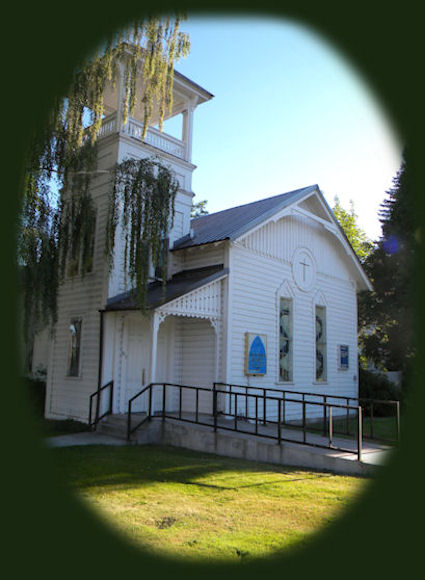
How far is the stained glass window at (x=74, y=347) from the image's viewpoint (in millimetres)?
13552

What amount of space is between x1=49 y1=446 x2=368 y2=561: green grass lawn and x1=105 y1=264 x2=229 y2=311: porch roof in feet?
11.6

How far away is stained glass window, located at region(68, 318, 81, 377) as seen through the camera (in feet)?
44.5

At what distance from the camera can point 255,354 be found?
13.3m

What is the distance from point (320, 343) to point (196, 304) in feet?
22.3

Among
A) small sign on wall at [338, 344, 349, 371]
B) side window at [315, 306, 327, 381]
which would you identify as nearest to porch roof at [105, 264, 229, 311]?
side window at [315, 306, 327, 381]

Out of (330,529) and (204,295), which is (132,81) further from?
(330,529)

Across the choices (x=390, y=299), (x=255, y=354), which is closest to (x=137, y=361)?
(x=255, y=354)

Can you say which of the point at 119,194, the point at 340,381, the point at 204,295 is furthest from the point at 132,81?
the point at 340,381

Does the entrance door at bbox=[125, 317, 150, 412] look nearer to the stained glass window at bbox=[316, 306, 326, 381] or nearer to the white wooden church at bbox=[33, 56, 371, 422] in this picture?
the white wooden church at bbox=[33, 56, 371, 422]

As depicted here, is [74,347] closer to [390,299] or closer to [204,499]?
[204,499]

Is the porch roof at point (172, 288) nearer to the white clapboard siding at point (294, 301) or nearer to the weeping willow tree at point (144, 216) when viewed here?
the weeping willow tree at point (144, 216)

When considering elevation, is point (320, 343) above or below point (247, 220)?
below

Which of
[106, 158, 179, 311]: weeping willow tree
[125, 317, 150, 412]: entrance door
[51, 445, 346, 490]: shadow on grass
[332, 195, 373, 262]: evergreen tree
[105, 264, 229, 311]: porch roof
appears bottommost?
[51, 445, 346, 490]: shadow on grass

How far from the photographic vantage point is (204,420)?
11.3m
